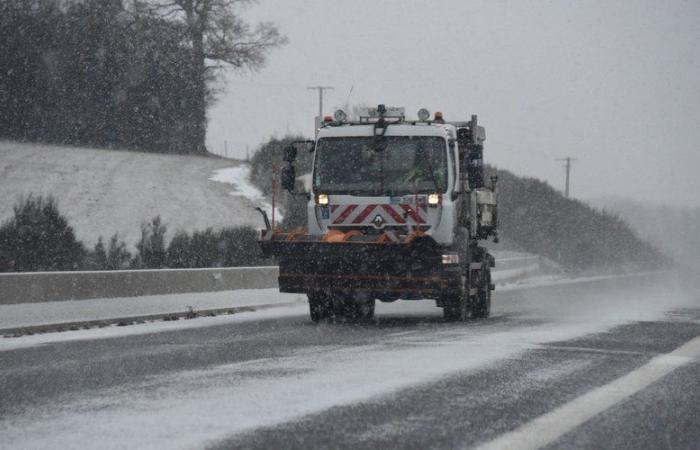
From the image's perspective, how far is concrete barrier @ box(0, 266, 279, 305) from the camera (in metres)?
15.8

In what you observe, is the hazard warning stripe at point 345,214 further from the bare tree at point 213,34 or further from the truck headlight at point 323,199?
the bare tree at point 213,34

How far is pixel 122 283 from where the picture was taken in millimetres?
18000

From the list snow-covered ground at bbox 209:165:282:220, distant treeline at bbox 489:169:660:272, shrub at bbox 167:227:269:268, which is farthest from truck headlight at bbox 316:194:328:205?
distant treeline at bbox 489:169:660:272

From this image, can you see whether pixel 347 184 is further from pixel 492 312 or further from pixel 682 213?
pixel 682 213

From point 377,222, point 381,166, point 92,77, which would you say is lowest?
point 377,222

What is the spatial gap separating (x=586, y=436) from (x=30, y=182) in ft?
117

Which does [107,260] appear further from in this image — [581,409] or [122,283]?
[581,409]

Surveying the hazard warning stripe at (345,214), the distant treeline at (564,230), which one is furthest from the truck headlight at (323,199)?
the distant treeline at (564,230)

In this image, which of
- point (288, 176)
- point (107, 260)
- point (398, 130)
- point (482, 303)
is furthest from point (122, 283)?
point (482, 303)

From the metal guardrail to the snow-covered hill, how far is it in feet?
41.1

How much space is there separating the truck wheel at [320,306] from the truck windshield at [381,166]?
65.1 inches

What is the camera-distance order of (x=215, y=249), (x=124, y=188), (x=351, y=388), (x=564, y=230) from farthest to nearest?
1. (x=564, y=230)
2. (x=124, y=188)
3. (x=215, y=249)
4. (x=351, y=388)

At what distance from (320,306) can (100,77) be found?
3617 centimetres

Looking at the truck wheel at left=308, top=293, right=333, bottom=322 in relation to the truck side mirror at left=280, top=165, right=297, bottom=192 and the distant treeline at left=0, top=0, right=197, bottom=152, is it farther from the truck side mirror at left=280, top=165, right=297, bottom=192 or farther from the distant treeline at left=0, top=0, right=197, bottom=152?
the distant treeline at left=0, top=0, right=197, bottom=152
